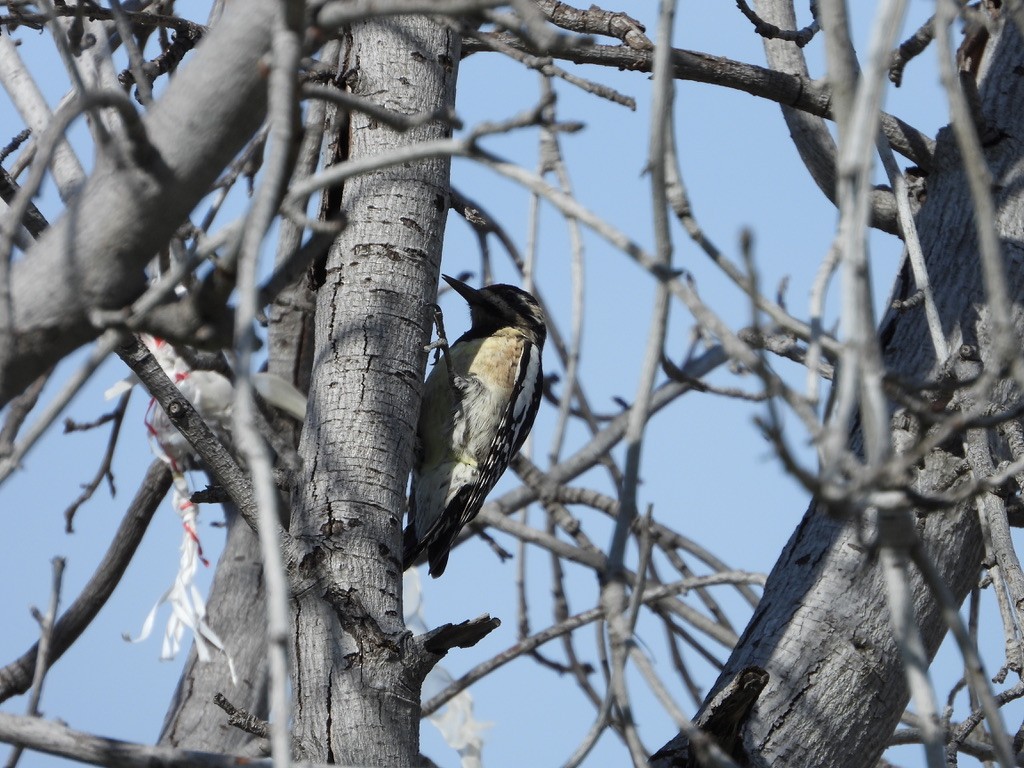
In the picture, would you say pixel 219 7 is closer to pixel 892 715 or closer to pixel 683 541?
pixel 683 541

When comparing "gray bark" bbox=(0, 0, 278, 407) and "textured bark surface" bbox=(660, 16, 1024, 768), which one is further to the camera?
"textured bark surface" bbox=(660, 16, 1024, 768)

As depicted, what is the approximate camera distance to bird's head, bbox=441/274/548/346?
5156mm

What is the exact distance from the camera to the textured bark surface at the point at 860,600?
2570 millimetres

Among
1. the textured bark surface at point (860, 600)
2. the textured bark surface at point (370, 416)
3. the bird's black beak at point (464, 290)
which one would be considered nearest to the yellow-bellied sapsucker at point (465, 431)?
the bird's black beak at point (464, 290)

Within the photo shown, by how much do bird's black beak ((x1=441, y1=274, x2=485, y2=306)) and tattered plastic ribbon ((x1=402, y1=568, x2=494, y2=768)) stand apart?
1351mm

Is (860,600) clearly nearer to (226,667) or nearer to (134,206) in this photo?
(134,206)

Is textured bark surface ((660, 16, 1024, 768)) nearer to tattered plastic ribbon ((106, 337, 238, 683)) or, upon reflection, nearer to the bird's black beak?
tattered plastic ribbon ((106, 337, 238, 683))

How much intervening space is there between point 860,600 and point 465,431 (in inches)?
93.9

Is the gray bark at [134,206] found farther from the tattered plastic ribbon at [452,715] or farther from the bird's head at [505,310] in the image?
the bird's head at [505,310]

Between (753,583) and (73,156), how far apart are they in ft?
8.51

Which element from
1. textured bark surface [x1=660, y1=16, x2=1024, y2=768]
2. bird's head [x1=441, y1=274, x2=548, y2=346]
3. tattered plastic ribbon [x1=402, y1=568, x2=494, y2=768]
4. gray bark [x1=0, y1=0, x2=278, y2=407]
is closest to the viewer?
gray bark [x1=0, y1=0, x2=278, y2=407]

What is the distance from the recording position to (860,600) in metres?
2.66

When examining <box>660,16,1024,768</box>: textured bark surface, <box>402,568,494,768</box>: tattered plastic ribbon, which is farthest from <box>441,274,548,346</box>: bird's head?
<box>660,16,1024,768</box>: textured bark surface

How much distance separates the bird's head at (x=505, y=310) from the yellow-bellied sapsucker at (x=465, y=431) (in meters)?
0.07
